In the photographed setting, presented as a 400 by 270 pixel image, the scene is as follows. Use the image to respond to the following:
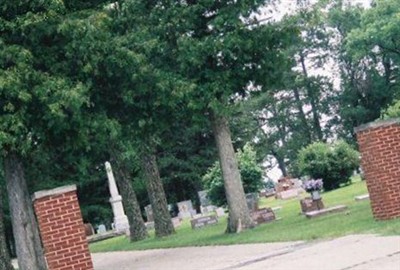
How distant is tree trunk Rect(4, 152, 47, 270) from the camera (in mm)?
14422

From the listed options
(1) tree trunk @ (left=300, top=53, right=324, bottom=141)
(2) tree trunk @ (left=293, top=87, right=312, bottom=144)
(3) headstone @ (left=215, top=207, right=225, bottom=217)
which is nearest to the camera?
(3) headstone @ (left=215, top=207, right=225, bottom=217)

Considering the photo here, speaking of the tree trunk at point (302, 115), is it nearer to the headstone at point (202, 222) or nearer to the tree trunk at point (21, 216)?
the headstone at point (202, 222)

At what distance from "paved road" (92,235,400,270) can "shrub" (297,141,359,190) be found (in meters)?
19.1

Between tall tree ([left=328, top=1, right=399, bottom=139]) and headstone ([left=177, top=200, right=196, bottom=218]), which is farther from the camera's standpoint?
tall tree ([left=328, top=1, right=399, bottom=139])

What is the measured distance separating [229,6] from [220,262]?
8.50m

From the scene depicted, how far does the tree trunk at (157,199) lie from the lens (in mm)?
24203

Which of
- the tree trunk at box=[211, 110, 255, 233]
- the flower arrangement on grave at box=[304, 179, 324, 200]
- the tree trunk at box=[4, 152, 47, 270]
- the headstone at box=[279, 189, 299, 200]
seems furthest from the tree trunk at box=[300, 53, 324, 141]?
the tree trunk at box=[4, 152, 47, 270]

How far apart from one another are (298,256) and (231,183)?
873 cm

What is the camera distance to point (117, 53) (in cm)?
1521

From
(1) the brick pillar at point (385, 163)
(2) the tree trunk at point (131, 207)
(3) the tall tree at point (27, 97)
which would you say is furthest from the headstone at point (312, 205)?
(3) the tall tree at point (27, 97)

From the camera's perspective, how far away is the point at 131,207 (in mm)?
25859

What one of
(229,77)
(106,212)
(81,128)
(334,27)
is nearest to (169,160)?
(106,212)

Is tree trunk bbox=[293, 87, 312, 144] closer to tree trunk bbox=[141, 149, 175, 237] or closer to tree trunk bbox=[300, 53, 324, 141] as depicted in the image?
tree trunk bbox=[300, 53, 324, 141]

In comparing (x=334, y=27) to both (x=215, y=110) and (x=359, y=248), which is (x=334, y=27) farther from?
(x=359, y=248)
